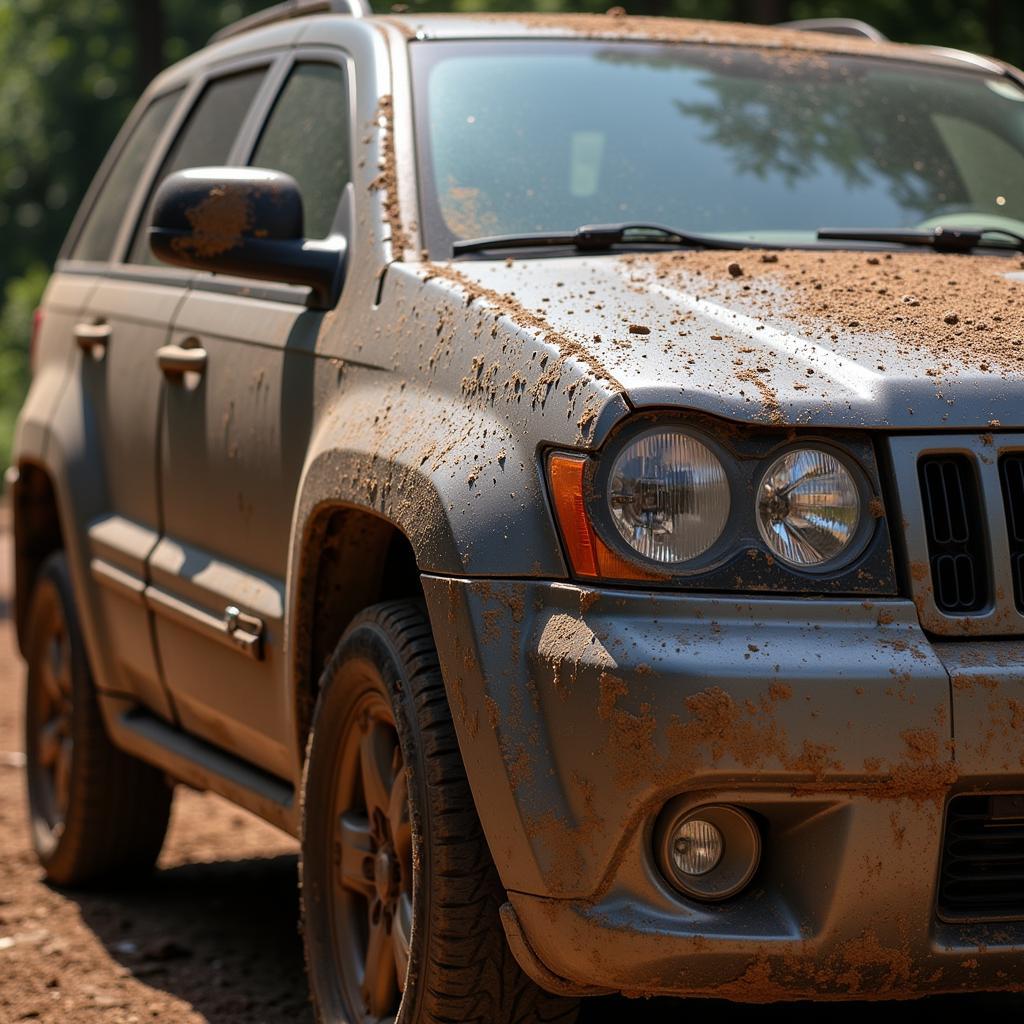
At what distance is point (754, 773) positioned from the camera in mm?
2533

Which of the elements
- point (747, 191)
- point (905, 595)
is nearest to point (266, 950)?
point (747, 191)

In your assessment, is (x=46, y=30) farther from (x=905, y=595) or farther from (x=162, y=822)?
(x=905, y=595)

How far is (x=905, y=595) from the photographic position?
261cm

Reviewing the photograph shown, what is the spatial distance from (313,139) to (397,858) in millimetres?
1682

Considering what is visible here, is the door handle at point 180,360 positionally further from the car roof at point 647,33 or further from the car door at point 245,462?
the car roof at point 647,33

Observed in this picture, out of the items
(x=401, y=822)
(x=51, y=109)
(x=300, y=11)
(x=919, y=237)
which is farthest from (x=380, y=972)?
(x=51, y=109)

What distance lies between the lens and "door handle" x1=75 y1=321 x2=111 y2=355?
490cm

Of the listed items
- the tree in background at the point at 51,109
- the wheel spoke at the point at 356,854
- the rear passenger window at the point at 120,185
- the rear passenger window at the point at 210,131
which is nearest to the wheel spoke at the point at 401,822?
the wheel spoke at the point at 356,854

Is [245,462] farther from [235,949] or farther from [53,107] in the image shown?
[53,107]

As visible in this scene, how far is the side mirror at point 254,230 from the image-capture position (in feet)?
11.8

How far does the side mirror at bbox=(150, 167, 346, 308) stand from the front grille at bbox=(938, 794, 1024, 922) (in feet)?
5.23

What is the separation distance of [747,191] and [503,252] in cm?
Answer: 63

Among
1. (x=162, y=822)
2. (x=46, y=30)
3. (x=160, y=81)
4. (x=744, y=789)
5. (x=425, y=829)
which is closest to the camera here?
(x=744, y=789)

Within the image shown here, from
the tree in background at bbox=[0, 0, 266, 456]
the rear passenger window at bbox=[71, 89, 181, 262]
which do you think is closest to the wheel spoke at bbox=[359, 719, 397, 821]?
the rear passenger window at bbox=[71, 89, 181, 262]
